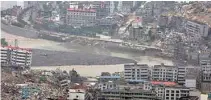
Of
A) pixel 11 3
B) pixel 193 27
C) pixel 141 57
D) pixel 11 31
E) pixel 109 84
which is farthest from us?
pixel 11 3

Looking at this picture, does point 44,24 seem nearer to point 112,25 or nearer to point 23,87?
point 112,25

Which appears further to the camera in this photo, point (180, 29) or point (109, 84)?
point (180, 29)

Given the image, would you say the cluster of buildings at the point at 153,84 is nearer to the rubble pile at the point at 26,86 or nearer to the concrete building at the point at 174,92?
the concrete building at the point at 174,92

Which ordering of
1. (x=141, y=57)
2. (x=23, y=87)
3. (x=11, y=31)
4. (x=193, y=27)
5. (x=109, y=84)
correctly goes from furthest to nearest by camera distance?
(x=11, y=31), (x=193, y=27), (x=141, y=57), (x=109, y=84), (x=23, y=87)

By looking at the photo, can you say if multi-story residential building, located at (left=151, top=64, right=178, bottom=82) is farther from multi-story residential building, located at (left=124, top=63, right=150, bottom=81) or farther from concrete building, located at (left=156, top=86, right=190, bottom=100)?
concrete building, located at (left=156, top=86, right=190, bottom=100)

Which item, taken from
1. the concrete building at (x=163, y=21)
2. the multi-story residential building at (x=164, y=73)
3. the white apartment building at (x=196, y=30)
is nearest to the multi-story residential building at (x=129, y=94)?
the multi-story residential building at (x=164, y=73)

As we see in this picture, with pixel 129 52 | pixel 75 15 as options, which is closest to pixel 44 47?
pixel 129 52

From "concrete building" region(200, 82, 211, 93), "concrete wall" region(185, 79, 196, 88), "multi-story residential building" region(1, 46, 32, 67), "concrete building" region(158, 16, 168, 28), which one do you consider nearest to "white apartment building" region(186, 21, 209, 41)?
"concrete building" region(158, 16, 168, 28)

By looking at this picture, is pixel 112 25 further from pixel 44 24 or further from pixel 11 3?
pixel 11 3
